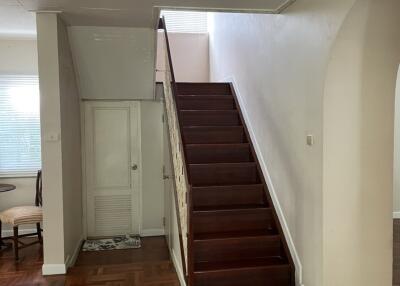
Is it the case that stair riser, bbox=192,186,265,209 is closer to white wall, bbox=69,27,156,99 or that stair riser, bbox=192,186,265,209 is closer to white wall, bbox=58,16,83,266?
white wall, bbox=58,16,83,266

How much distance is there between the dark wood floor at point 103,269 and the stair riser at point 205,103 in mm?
1842

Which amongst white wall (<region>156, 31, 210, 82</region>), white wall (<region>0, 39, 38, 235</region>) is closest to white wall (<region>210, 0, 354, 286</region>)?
white wall (<region>156, 31, 210, 82</region>)

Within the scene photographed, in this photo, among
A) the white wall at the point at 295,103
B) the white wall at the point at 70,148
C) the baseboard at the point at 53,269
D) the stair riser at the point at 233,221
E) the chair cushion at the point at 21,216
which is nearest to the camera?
the white wall at the point at 295,103

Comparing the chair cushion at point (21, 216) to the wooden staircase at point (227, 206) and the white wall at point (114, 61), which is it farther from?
the wooden staircase at point (227, 206)

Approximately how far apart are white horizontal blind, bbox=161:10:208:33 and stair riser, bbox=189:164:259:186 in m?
3.13

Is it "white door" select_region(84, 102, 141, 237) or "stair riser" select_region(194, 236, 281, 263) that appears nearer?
"stair riser" select_region(194, 236, 281, 263)

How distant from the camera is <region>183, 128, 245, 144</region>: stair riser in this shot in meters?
4.23

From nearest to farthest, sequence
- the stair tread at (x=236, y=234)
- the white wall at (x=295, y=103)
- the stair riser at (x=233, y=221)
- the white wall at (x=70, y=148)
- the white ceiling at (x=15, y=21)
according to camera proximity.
Answer: the white wall at (x=295, y=103)
the stair tread at (x=236, y=234)
the stair riser at (x=233, y=221)
the white ceiling at (x=15, y=21)
the white wall at (x=70, y=148)

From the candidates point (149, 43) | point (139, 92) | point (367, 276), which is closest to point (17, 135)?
point (139, 92)

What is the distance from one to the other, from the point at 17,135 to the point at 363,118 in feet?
14.5

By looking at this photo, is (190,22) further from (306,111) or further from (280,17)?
(306,111)

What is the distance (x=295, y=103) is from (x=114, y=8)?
5.90 ft

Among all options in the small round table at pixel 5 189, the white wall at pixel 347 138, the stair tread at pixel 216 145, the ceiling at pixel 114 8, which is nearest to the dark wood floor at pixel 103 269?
the small round table at pixel 5 189

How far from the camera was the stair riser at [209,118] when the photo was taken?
4457mm
